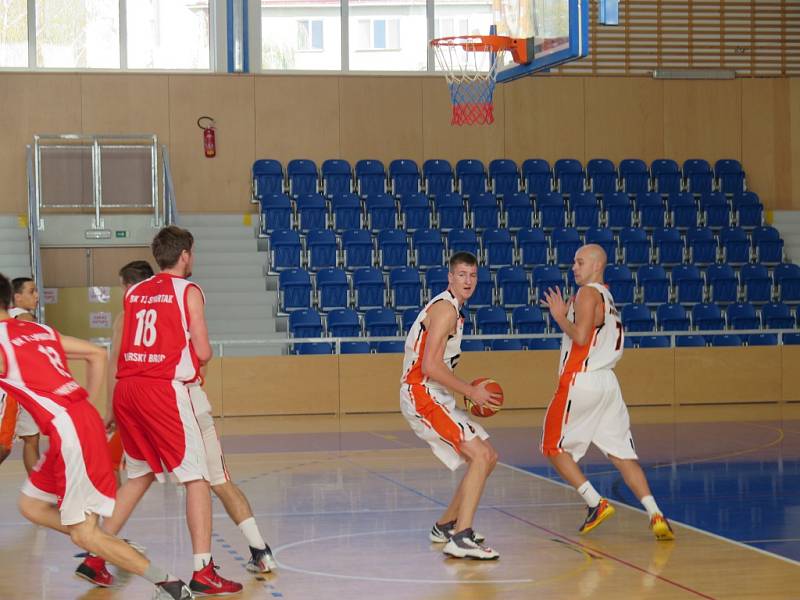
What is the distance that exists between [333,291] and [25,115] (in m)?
6.29

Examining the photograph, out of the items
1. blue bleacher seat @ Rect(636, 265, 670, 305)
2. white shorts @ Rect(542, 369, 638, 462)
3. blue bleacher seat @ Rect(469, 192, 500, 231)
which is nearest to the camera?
white shorts @ Rect(542, 369, 638, 462)

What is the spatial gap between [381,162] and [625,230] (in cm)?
422

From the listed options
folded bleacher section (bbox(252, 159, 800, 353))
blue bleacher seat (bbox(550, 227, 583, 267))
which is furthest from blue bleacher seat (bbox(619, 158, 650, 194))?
blue bleacher seat (bbox(550, 227, 583, 267))

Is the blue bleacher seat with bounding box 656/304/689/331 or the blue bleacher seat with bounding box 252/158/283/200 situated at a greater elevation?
the blue bleacher seat with bounding box 252/158/283/200

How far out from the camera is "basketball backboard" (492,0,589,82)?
11.8m

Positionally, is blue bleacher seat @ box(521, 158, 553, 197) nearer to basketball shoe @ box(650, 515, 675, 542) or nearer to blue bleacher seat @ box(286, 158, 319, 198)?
blue bleacher seat @ box(286, 158, 319, 198)

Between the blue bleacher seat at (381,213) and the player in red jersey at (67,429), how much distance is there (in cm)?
1396

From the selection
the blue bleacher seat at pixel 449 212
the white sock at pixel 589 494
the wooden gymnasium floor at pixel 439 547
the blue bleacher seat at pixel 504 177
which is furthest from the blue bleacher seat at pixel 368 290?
→ the white sock at pixel 589 494

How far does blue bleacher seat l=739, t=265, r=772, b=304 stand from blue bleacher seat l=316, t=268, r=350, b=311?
20.6 ft

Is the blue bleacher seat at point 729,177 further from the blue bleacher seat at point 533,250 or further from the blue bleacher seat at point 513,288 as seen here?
the blue bleacher seat at point 513,288

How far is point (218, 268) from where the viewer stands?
18953mm

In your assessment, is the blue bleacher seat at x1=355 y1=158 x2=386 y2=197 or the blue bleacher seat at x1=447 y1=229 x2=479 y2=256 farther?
the blue bleacher seat at x1=355 y1=158 x2=386 y2=197

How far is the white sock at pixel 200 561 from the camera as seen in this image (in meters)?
6.04

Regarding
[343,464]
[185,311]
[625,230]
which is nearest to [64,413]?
[185,311]
